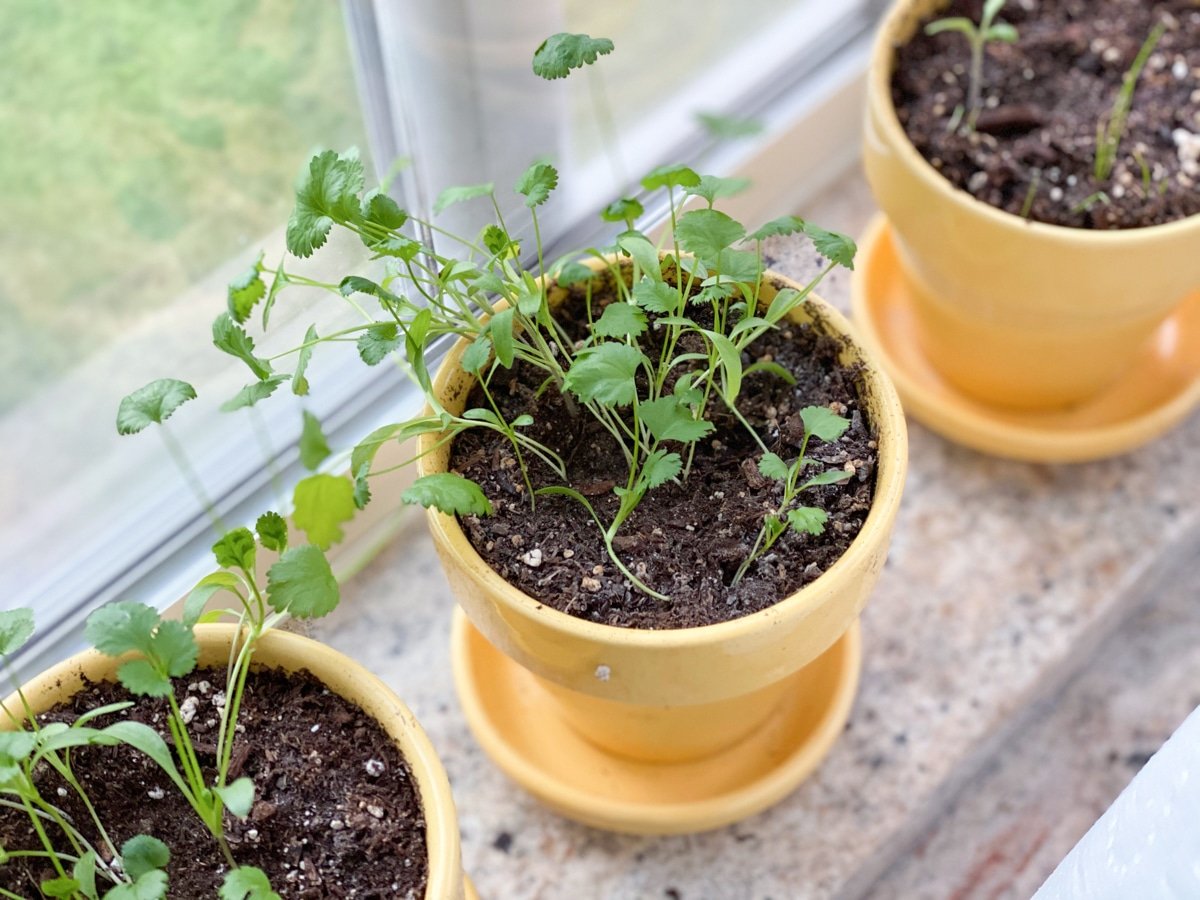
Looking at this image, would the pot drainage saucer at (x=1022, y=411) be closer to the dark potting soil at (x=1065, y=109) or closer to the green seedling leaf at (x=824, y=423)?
the dark potting soil at (x=1065, y=109)

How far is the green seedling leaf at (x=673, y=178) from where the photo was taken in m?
0.78

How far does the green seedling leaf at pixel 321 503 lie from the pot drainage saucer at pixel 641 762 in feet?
1.09

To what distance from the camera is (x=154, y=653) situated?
658 millimetres

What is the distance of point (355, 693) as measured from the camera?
78 centimetres

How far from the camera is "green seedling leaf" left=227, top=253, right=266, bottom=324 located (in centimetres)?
74

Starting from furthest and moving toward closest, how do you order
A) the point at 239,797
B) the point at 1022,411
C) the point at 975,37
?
the point at 1022,411 < the point at 975,37 < the point at 239,797

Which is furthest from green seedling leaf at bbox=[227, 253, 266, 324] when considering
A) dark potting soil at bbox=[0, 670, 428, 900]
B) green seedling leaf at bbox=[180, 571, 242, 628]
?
dark potting soil at bbox=[0, 670, 428, 900]

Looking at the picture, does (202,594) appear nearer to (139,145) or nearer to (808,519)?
(808,519)

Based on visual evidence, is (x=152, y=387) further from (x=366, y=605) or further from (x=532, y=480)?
(x=366, y=605)

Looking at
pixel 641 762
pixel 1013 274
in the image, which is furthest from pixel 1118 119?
pixel 641 762

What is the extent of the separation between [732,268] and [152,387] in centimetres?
34

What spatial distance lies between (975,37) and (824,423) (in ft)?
1.62

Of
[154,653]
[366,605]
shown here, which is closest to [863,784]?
[366,605]

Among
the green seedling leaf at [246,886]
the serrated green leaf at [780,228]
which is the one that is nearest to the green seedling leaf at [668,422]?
the serrated green leaf at [780,228]
